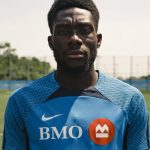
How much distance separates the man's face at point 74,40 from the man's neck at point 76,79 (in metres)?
0.05

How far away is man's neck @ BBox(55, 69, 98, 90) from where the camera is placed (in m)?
2.64

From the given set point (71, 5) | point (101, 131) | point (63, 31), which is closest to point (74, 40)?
point (63, 31)

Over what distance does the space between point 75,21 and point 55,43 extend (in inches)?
6.4

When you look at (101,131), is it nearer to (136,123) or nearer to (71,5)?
(136,123)

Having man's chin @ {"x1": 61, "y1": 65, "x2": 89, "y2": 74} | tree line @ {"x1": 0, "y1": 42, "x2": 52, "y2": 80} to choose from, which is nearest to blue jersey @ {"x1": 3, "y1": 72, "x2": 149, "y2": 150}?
man's chin @ {"x1": 61, "y1": 65, "x2": 89, "y2": 74}

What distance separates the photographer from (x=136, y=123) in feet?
8.67

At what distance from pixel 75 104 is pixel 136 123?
0.36 m

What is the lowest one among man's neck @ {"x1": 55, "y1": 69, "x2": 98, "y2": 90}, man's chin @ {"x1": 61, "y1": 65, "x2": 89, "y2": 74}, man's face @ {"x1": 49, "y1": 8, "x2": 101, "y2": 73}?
man's neck @ {"x1": 55, "y1": 69, "x2": 98, "y2": 90}

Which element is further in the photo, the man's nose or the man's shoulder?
the man's shoulder

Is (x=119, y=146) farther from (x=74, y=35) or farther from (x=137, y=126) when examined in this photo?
(x=74, y=35)

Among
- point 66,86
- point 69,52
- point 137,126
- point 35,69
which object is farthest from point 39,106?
point 35,69

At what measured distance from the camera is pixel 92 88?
105 inches

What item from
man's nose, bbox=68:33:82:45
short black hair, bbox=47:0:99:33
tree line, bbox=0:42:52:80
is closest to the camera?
man's nose, bbox=68:33:82:45

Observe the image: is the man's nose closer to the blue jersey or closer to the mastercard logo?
the blue jersey
